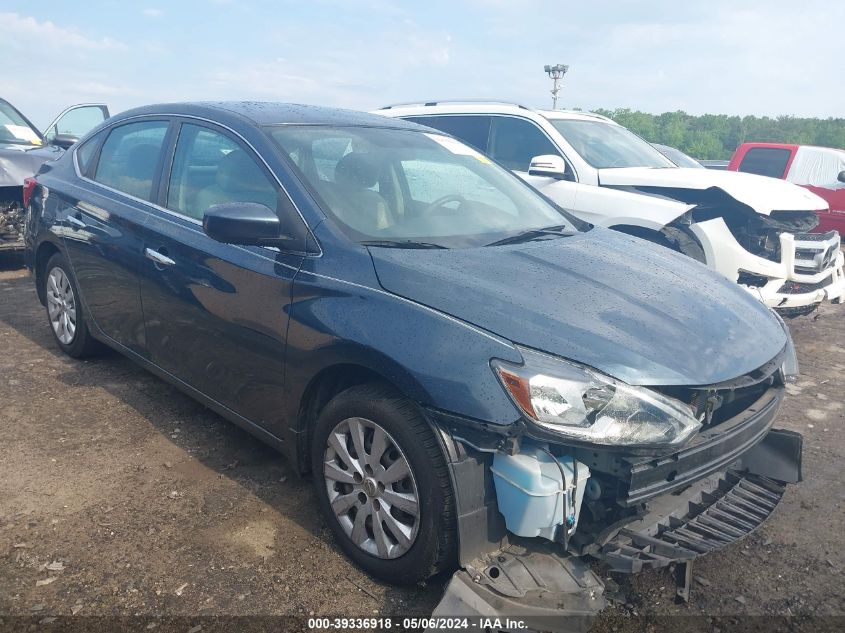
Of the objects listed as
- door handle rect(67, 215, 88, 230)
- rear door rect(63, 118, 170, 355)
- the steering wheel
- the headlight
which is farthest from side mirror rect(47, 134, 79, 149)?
the headlight

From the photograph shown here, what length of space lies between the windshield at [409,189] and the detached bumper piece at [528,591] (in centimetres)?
125

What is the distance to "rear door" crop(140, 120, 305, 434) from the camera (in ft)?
9.62

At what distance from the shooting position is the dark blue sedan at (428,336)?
2221mm

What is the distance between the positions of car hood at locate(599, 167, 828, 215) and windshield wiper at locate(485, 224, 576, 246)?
2783 millimetres

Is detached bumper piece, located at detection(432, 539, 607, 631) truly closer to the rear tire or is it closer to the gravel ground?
the gravel ground

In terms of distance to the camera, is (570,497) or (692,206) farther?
(692,206)

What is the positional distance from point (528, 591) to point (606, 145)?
5.44 metres

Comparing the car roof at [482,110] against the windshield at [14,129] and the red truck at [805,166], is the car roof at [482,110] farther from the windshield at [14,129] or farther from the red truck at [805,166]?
the red truck at [805,166]

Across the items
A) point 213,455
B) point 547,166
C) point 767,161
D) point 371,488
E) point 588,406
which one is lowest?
point 213,455

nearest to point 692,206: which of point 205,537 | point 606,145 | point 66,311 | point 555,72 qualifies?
point 606,145

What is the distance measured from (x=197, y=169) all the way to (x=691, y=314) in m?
2.45

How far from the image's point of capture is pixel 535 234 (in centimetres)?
333

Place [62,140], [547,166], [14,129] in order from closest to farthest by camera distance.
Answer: [547,166] < [62,140] < [14,129]

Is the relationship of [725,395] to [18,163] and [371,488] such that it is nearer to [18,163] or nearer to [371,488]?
[371,488]
